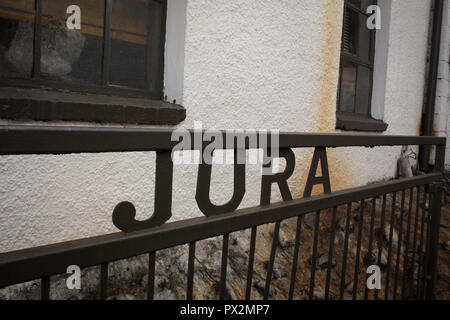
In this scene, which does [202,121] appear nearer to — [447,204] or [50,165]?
[50,165]

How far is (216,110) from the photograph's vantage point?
2586mm

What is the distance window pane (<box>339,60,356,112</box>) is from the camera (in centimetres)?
425

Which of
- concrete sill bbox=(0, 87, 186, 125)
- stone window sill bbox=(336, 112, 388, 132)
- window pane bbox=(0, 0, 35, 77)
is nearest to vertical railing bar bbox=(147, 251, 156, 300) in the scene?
concrete sill bbox=(0, 87, 186, 125)

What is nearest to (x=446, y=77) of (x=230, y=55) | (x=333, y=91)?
(x=333, y=91)

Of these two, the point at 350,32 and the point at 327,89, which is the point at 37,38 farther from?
the point at 350,32

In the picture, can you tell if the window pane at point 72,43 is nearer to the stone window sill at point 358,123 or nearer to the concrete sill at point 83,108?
the concrete sill at point 83,108

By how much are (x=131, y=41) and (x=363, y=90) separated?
10.2ft

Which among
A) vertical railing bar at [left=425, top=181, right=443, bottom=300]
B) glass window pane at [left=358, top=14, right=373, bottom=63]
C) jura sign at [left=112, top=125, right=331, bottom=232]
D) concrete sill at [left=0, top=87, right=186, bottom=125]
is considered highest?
glass window pane at [left=358, top=14, right=373, bottom=63]

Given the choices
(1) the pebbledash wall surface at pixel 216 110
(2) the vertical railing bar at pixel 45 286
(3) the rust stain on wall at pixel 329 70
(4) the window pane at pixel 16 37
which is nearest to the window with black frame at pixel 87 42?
(4) the window pane at pixel 16 37

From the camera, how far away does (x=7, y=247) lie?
69.7 inches

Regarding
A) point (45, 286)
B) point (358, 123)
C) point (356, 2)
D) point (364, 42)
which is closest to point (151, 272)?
point (45, 286)

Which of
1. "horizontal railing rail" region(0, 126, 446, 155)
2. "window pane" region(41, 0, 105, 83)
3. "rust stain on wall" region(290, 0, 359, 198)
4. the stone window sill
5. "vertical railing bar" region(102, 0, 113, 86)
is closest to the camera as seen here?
"horizontal railing rail" region(0, 126, 446, 155)

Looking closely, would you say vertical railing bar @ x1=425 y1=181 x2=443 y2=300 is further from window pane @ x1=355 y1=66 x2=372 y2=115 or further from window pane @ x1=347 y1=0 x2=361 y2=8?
window pane @ x1=347 y1=0 x2=361 y2=8

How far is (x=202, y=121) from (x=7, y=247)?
1310 millimetres
